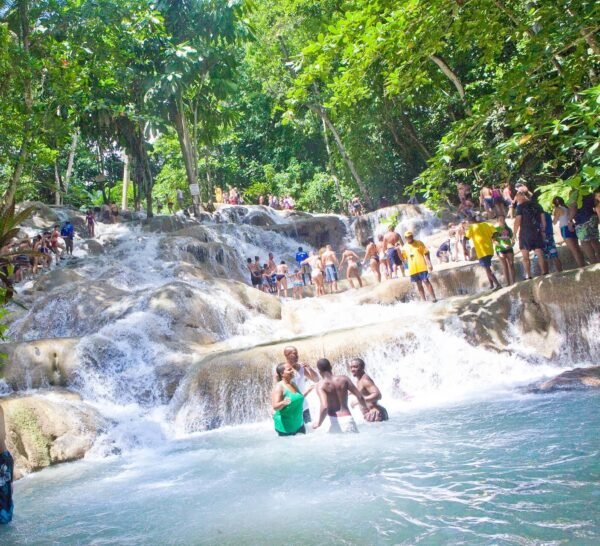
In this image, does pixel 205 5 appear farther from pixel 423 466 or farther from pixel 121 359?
pixel 423 466

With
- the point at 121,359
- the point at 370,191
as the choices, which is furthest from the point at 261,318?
the point at 370,191

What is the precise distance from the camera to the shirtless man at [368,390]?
24.9ft

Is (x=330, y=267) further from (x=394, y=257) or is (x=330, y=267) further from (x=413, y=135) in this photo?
(x=413, y=135)

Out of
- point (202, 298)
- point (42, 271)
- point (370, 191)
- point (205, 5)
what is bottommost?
point (202, 298)

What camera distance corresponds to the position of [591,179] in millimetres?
5305

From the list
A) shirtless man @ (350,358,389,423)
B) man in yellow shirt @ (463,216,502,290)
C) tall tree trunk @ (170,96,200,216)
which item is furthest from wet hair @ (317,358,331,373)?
tall tree trunk @ (170,96,200,216)

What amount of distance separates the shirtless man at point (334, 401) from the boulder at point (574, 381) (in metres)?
2.86

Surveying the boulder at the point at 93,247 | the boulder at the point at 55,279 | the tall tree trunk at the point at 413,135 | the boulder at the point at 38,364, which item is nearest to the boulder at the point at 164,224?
the boulder at the point at 93,247

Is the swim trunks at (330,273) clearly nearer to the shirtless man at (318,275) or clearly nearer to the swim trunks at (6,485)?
the shirtless man at (318,275)

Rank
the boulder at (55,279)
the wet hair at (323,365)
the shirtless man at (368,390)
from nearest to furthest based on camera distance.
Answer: the wet hair at (323,365) < the shirtless man at (368,390) < the boulder at (55,279)

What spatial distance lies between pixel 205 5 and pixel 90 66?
1005cm

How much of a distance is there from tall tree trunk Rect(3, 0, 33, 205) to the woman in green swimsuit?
437 inches

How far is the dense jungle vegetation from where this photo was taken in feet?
26.3

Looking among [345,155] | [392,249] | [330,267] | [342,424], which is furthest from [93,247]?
[342,424]
